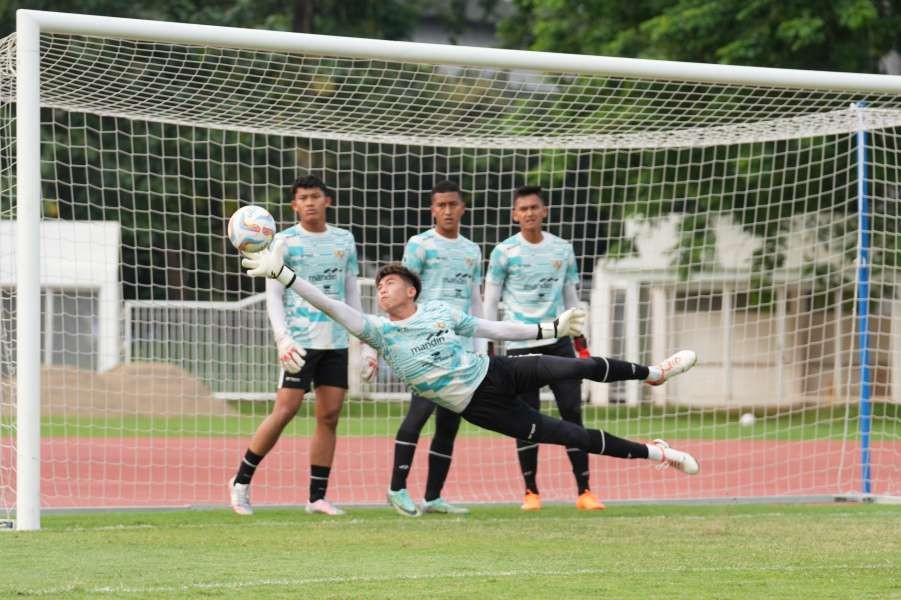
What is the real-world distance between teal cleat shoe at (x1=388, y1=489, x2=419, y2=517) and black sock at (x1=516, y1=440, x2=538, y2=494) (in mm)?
921

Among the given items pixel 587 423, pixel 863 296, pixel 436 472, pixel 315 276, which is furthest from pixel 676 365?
pixel 587 423

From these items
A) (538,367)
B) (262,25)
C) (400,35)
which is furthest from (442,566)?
(400,35)

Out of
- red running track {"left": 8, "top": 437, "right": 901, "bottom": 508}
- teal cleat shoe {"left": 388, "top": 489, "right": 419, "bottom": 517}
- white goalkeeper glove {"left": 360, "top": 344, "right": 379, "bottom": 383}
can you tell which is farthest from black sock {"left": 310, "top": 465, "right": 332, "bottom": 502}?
red running track {"left": 8, "top": 437, "right": 901, "bottom": 508}

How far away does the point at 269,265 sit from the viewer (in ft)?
23.0

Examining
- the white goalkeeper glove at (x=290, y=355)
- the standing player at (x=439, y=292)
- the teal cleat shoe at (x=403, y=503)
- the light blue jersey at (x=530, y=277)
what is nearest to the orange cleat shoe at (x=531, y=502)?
the standing player at (x=439, y=292)

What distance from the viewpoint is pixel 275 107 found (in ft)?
35.0

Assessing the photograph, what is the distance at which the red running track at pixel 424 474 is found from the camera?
37.0 ft

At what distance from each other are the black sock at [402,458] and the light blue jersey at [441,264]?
0.94 meters

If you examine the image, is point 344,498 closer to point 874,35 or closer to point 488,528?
point 488,528

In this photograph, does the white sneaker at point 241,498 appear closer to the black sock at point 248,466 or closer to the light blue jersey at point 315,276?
the black sock at point 248,466

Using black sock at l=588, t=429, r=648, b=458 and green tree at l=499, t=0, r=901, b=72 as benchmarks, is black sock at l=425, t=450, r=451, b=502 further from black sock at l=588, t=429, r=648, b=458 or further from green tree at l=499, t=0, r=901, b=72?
green tree at l=499, t=0, r=901, b=72

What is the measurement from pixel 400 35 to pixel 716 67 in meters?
25.1

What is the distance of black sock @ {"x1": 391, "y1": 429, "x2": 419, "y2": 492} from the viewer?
9.02 meters

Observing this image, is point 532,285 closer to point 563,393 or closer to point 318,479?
point 563,393
